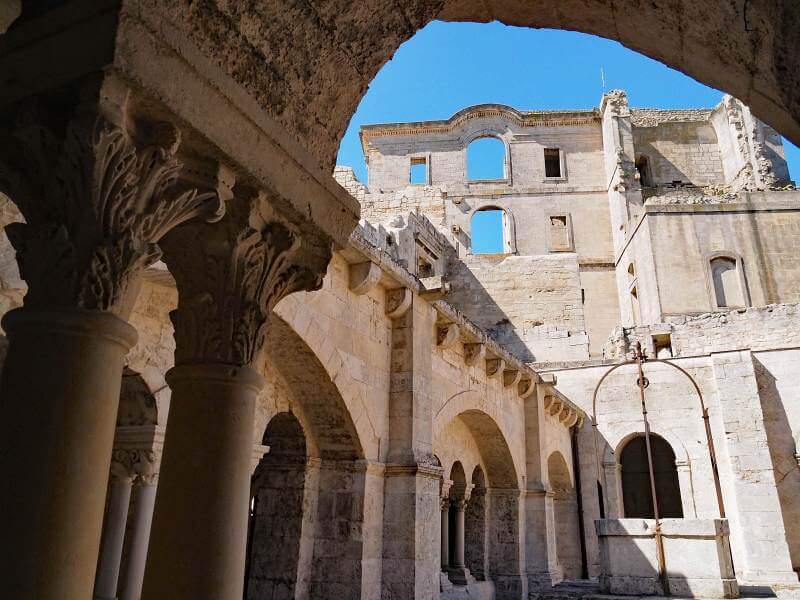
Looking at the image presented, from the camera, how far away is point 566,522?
46.0 feet

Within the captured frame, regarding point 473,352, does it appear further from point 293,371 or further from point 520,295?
point 520,295

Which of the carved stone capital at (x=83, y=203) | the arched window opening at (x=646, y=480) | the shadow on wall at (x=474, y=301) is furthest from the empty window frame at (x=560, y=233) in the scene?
the carved stone capital at (x=83, y=203)

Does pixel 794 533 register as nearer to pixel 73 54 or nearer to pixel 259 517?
pixel 259 517

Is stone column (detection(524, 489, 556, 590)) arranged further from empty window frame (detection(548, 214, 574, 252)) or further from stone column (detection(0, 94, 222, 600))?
empty window frame (detection(548, 214, 574, 252))

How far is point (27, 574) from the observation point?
5.33 feet

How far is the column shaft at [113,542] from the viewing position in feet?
14.7

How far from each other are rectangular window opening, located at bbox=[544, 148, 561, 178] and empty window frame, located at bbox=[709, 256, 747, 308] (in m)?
9.45

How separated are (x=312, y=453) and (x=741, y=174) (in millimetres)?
23410

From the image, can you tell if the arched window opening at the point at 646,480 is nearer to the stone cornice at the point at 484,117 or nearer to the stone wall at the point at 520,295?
the stone wall at the point at 520,295

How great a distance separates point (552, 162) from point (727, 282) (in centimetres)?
1055

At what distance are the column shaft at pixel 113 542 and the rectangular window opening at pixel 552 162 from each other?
2472 centimetres

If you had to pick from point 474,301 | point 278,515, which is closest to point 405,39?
point 278,515

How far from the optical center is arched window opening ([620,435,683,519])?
14.6 m

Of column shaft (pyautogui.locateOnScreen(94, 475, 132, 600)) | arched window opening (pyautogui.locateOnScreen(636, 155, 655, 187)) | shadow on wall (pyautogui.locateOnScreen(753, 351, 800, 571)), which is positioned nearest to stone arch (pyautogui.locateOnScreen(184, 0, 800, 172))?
column shaft (pyautogui.locateOnScreen(94, 475, 132, 600))
